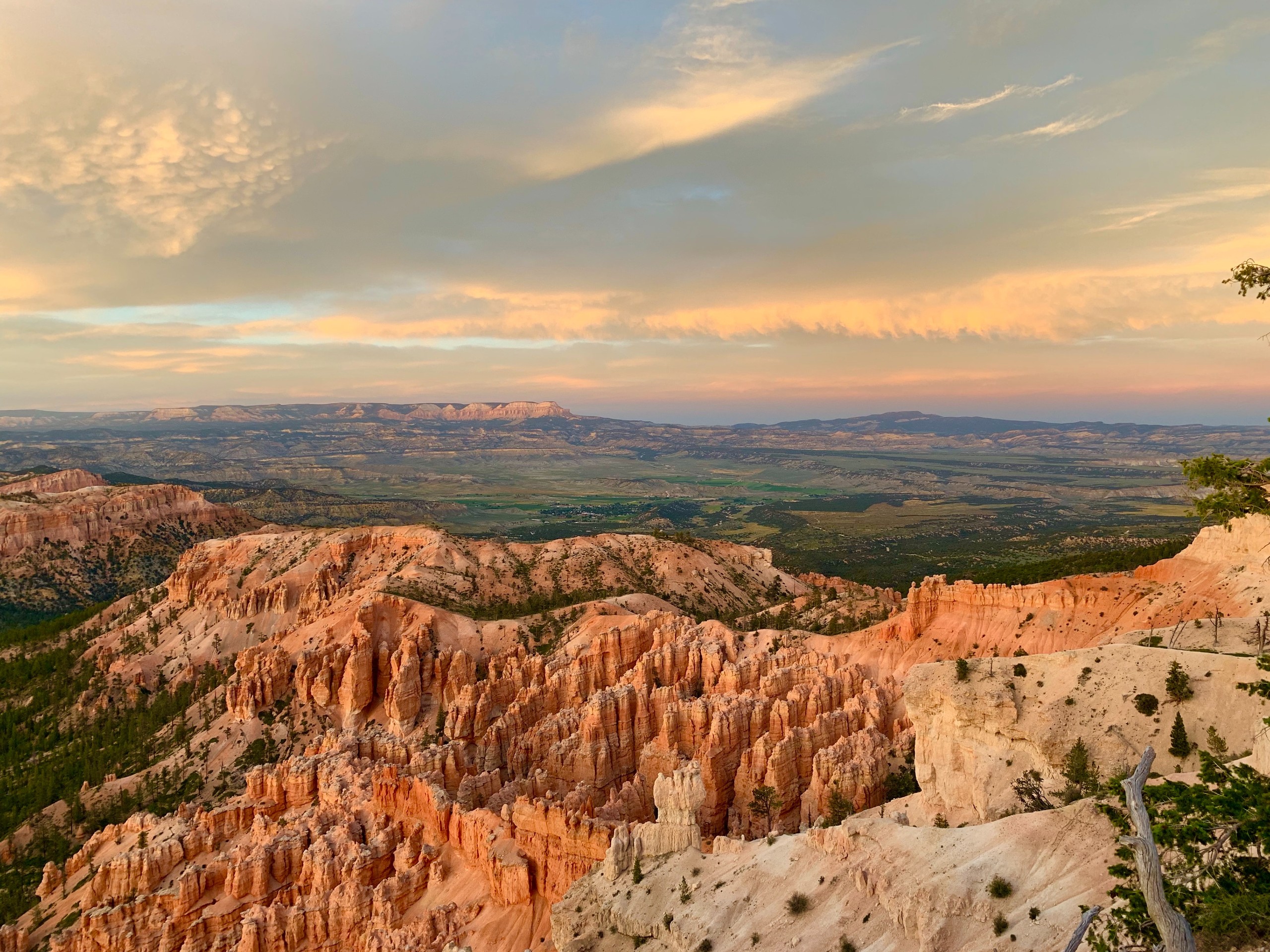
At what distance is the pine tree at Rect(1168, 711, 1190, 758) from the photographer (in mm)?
32812

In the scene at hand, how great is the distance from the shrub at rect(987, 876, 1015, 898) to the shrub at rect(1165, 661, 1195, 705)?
1737 cm

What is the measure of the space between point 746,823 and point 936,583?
33667 millimetres

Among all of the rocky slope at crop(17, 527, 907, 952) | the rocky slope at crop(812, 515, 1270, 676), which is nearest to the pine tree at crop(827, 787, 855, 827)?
the rocky slope at crop(17, 527, 907, 952)

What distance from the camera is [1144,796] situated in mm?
16734

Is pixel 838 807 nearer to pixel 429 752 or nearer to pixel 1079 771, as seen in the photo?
pixel 1079 771

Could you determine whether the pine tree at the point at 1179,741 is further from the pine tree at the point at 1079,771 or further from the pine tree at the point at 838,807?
the pine tree at the point at 838,807

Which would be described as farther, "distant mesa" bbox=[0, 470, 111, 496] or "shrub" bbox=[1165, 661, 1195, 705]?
"distant mesa" bbox=[0, 470, 111, 496]

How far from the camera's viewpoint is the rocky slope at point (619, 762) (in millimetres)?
30953

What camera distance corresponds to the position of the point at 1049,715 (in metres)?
38.2

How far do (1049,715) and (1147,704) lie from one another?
4.56 meters

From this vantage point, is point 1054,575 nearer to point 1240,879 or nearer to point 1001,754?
point 1001,754

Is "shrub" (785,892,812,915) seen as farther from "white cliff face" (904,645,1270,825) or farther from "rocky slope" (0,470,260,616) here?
"rocky slope" (0,470,260,616)

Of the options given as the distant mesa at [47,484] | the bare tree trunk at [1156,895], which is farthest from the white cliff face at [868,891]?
the distant mesa at [47,484]

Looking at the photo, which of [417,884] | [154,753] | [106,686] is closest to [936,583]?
[417,884]
